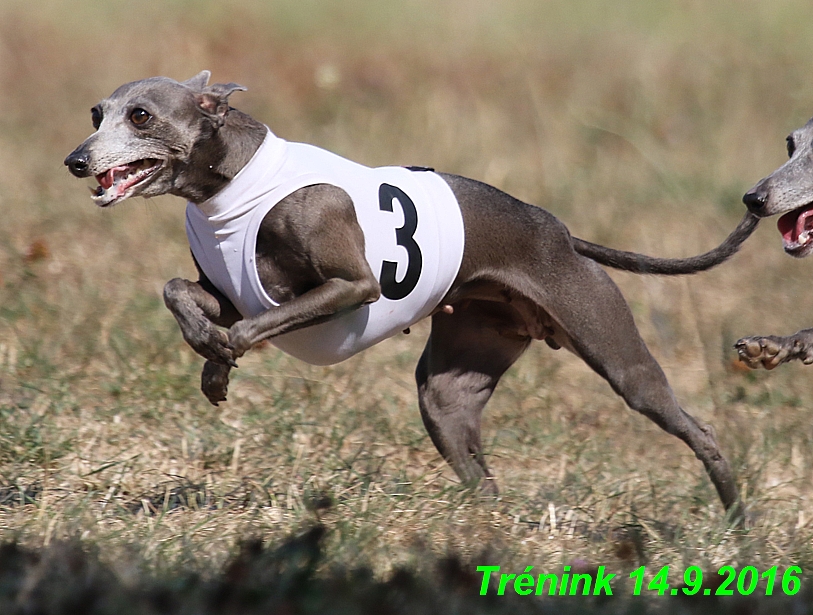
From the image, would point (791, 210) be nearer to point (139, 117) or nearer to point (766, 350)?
point (766, 350)

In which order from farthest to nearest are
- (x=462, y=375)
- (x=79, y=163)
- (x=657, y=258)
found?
(x=462, y=375)
(x=657, y=258)
(x=79, y=163)

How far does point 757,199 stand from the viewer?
15.5ft

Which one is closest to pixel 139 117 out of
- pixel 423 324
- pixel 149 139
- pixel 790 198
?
pixel 149 139

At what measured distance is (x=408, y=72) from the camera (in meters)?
12.1

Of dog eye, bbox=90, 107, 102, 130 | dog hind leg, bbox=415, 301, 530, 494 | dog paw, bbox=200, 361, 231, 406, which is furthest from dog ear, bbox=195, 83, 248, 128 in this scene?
dog hind leg, bbox=415, 301, 530, 494

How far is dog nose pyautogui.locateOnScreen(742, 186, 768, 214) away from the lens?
4734 mm

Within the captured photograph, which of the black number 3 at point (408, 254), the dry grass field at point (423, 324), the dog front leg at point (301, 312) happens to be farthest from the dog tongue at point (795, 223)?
the dog front leg at point (301, 312)

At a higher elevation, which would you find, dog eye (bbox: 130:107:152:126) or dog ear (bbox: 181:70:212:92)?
dog ear (bbox: 181:70:212:92)

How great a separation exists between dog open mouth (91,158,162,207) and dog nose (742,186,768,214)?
2.36 m

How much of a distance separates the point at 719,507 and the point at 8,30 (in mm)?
9329

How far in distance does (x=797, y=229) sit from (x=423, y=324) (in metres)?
3.01

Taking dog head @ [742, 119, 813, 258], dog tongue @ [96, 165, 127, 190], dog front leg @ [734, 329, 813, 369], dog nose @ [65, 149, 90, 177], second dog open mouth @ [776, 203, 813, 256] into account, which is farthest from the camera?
dog head @ [742, 119, 813, 258]

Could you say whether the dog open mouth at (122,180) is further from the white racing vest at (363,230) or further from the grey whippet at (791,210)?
the grey whippet at (791,210)

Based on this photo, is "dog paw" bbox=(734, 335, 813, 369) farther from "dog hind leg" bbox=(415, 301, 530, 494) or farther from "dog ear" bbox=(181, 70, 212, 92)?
"dog ear" bbox=(181, 70, 212, 92)
